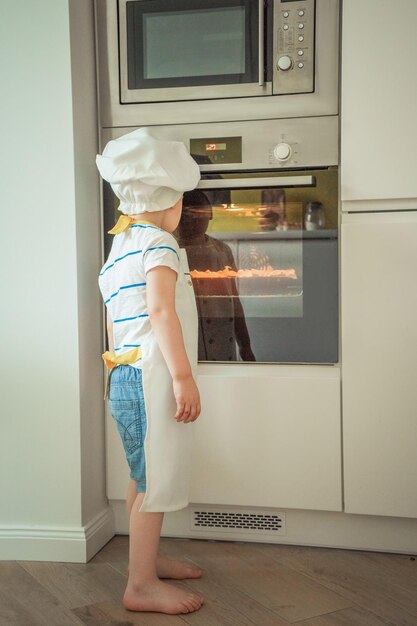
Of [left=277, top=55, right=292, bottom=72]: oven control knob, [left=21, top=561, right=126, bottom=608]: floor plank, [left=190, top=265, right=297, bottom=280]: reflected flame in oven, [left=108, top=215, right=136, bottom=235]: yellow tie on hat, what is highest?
[left=277, top=55, right=292, bottom=72]: oven control knob

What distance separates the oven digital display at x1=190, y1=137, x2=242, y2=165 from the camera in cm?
196

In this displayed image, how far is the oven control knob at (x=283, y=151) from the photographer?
6.27 feet

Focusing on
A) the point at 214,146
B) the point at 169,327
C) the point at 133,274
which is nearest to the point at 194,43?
the point at 214,146

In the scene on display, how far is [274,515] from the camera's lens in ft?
6.63

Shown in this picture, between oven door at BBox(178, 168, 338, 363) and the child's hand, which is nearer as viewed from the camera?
the child's hand

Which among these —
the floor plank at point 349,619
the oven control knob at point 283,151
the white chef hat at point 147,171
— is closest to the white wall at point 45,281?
the white chef hat at point 147,171

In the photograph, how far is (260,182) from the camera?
6.30 ft

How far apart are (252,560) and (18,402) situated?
0.82 m

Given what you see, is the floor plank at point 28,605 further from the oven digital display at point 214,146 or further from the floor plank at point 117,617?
the oven digital display at point 214,146

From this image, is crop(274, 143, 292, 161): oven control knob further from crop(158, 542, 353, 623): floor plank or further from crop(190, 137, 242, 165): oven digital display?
crop(158, 542, 353, 623): floor plank

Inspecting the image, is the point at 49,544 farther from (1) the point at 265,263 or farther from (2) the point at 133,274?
(1) the point at 265,263

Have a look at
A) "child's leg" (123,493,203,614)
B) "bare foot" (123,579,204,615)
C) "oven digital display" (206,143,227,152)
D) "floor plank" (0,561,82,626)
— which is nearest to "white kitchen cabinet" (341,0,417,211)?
"oven digital display" (206,143,227,152)

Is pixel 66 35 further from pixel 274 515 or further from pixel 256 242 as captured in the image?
pixel 274 515

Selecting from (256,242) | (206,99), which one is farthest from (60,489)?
(206,99)
